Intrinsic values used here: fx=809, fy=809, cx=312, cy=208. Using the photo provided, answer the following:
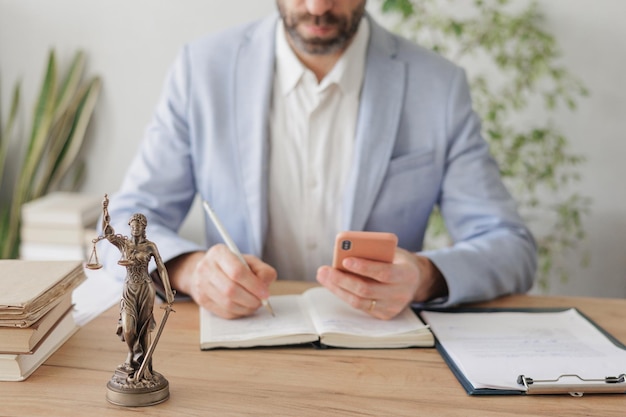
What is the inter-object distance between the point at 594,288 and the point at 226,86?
201 centimetres

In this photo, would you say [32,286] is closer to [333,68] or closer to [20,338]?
[20,338]

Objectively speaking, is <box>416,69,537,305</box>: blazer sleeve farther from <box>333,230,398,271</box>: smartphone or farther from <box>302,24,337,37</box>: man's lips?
<box>302,24,337,37</box>: man's lips

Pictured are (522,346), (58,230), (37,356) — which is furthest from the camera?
(58,230)

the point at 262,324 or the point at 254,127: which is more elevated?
the point at 254,127

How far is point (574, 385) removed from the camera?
1250 mm

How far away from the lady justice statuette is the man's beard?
99 centimetres

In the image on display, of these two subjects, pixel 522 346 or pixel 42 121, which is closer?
pixel 522 346

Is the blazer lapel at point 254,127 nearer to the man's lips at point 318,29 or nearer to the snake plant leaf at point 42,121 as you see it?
the man's lips at point 318,29

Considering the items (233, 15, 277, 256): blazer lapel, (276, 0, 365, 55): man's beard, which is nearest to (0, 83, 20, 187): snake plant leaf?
(233, 15, 277, 256): blazer lapel

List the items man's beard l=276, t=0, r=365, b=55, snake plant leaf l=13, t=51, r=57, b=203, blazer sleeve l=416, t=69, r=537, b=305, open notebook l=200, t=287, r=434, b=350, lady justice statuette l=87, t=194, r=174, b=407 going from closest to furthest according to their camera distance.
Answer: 1. lady justice statuette l=87, t=194, r=174, b=407
2. open notebook l=200, t=287, r=434, b=350
3. blazer sleeve l=416, t=69, r=537, b=305
4. man's beard l=276, t=0, r=365, b=55
5. snake plant leaf l=13, t=51, r=57, b=203

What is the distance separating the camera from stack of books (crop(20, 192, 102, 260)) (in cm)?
311

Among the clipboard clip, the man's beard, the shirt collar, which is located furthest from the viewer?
the shirt collar

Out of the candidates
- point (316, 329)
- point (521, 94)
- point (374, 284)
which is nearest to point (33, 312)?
point (316, 329)

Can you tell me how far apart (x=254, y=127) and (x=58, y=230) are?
54.8 inches
